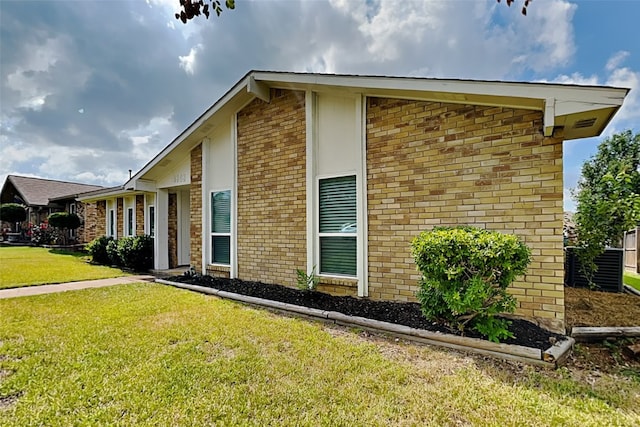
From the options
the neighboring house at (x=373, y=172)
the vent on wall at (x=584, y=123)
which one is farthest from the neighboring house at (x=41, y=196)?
the vent on wall at (x=584, y=123)

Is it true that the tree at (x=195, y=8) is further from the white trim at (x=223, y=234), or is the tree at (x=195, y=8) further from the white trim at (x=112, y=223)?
the white trim at (x=112, y=223)

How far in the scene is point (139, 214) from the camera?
1226 centimetres

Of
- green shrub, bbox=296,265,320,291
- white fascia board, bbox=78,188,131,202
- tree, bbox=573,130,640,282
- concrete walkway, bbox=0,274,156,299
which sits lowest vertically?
concrete walkway, bbox=0,274,156,299

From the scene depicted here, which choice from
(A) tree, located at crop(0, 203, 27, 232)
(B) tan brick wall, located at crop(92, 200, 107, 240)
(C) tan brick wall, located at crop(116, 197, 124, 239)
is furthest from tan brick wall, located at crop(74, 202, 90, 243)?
(C) tan brick wall, located at crop(116, 197, 124, 239)

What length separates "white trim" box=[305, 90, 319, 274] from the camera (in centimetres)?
650

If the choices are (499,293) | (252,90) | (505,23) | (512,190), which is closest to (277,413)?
(499,293)

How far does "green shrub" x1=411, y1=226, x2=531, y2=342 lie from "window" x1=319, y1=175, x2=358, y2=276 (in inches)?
78.9

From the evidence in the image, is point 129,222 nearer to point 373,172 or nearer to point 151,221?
point 151,221

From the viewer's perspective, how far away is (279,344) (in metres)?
4.07

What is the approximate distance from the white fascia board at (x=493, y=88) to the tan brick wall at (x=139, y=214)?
30.1ft

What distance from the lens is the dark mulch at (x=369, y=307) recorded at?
402 centimetres

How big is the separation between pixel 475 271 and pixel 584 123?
8.41 ft

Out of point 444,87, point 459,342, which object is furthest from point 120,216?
point 459,342

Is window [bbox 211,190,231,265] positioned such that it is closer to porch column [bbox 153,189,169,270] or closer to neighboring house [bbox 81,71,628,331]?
neighboring house [bbox 81,71,628,331]
